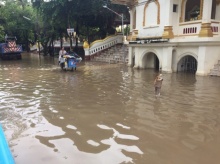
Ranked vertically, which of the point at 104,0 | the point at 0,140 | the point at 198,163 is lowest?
the point at 198,163

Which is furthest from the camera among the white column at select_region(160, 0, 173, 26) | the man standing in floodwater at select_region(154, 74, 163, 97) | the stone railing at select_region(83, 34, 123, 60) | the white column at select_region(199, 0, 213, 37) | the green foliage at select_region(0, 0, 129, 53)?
the stone railing at select_region(83, 34, 123, 60)

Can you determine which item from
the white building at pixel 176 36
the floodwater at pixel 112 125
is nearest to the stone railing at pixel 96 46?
the white building at pixel 176 36

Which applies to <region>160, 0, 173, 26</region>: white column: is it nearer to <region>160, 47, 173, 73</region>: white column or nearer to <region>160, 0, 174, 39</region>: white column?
<region>160, 0, 174, 39</region>: white column

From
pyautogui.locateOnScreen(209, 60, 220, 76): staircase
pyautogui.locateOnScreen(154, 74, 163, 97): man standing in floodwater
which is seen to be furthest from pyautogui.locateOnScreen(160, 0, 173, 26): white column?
pyautogui.locateOnScreen(154, 74, 163, 97): man standing in floodwater

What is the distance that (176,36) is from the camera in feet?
A: 49.2

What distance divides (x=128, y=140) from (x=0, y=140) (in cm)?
244

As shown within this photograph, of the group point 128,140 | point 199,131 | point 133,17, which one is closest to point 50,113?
point 128,140

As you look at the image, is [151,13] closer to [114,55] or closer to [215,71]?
[215,71]

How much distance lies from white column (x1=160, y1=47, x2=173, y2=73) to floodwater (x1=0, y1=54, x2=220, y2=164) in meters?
5.40

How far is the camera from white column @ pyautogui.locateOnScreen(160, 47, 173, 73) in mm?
14971

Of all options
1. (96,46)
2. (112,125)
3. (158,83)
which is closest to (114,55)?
(96,46)

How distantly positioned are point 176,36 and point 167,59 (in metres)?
1.54

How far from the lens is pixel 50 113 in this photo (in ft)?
22.0

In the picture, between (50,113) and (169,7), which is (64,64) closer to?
(169,7)
